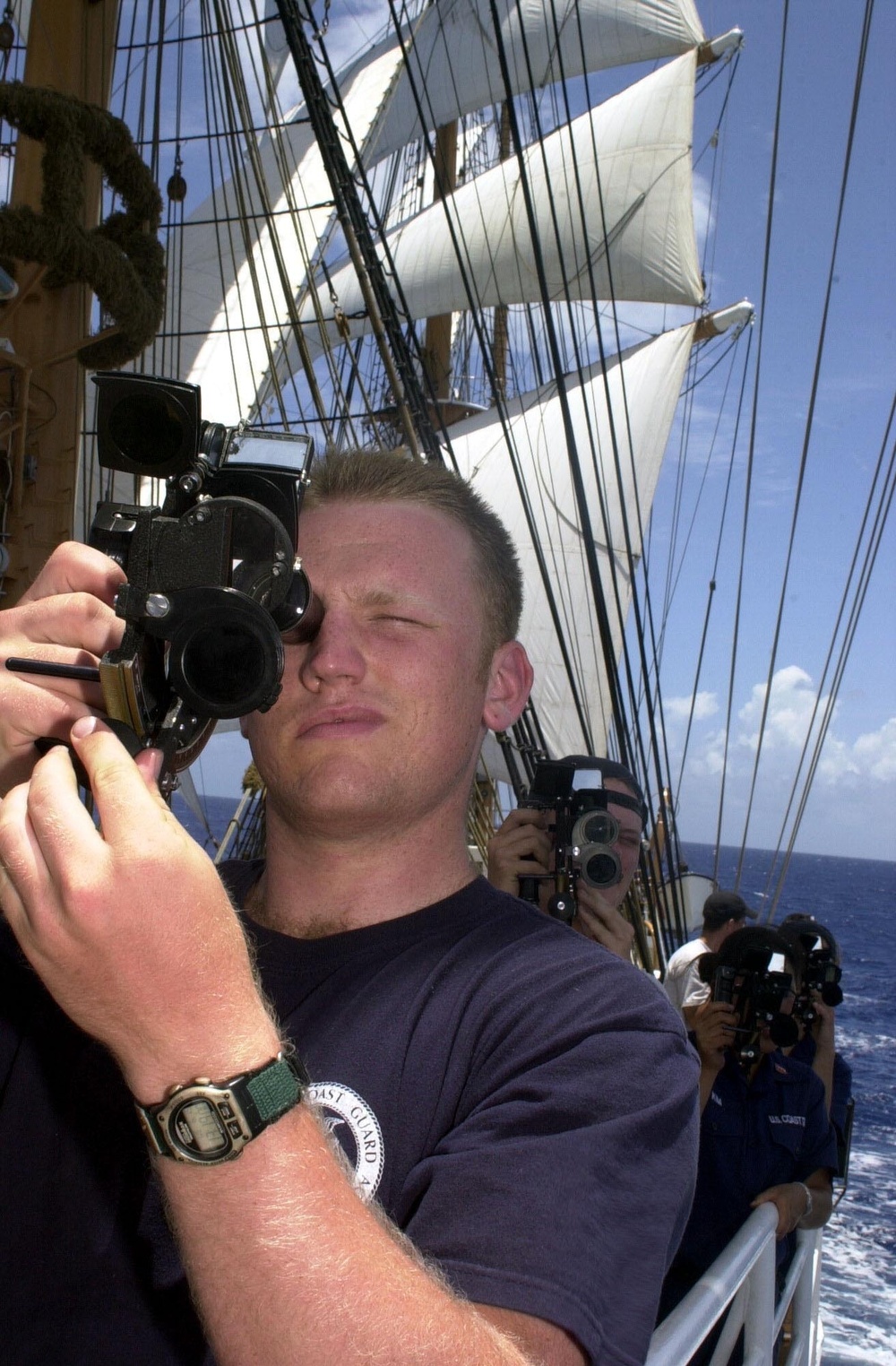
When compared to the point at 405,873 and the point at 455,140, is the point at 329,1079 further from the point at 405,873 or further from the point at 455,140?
the point at 455,140

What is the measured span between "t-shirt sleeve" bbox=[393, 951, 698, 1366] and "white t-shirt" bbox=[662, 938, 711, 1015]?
302cm

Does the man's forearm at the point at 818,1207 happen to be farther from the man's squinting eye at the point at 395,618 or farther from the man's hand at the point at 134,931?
the man's hand at the point at 134,931

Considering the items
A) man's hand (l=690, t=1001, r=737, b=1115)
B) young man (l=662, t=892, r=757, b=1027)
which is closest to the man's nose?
man's hand (l=690, t=1001, r=737, b=1115)

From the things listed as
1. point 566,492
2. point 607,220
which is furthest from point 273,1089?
point 607,220

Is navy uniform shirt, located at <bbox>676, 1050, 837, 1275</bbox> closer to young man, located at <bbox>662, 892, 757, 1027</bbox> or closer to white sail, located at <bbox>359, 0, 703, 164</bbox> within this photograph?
young man, located at <bbox>662, 892, 757, 1027</bbox>

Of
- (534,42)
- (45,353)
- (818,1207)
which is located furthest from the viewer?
(534,42)

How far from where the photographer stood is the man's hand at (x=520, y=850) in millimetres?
2396

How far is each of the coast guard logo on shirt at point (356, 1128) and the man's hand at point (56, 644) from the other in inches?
15.1

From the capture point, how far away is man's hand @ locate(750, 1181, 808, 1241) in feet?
9.21

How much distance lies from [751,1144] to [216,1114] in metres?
2.67

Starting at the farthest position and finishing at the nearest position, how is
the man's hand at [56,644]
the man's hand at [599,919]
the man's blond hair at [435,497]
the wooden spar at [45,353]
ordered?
the wooden spar at [45,353] → the man's hand at [599,919] → the man's blond hair at [435,497] → the man's hand at [56,644]

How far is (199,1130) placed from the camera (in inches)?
26.1

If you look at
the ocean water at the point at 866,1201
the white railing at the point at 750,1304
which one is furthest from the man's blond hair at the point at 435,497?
the ocean water at the point at 866,1201

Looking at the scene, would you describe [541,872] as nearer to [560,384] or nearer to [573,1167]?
[573,1167]
